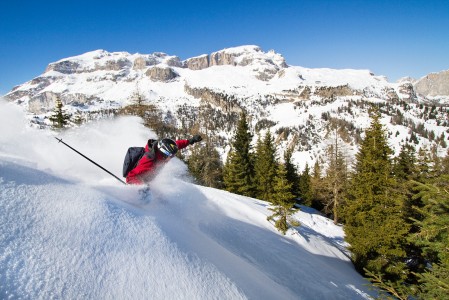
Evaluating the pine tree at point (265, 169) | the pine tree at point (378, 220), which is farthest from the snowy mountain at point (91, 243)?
the pine tree at point (265, 169)

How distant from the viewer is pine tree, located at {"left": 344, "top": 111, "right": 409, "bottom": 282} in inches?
561

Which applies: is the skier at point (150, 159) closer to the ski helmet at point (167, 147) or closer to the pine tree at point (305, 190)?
the ski helmet at point (167, 147)

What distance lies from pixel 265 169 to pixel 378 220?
636 inches

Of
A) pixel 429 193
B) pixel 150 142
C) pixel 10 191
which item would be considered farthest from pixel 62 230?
pixel 429 193

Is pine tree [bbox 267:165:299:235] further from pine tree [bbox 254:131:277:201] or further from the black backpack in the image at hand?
pine tree [bbox 254:131:277:201]

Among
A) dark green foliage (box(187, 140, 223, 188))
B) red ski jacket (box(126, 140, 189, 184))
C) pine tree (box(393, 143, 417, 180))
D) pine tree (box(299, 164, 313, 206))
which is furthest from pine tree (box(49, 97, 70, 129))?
pine tree (box(299, 164, 313, 206))

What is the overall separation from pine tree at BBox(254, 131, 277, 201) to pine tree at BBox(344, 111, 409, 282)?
1326 centimetres

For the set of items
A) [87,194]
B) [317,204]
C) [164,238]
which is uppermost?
[87,194]

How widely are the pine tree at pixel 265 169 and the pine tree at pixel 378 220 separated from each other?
13.3 m

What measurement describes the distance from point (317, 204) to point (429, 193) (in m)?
42.5

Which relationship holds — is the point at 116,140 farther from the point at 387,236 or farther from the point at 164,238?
the point at 387,236

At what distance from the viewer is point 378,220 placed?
49.1 feet

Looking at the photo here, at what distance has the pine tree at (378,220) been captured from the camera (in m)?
14.2

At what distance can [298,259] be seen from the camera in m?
10.1
